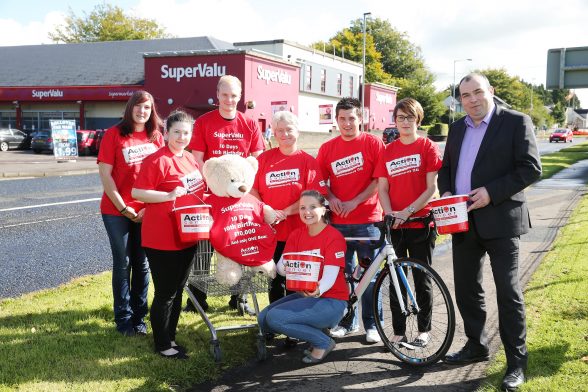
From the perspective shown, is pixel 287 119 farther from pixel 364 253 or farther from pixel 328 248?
pixel 364 253

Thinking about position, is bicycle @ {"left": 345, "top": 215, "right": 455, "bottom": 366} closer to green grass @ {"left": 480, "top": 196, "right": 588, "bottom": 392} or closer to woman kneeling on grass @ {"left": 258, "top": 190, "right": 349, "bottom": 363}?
woman kneeling on grass @ {"left": 258, "top": 190, "right": 349, "bottom": 363}

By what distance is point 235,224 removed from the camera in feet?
14.8

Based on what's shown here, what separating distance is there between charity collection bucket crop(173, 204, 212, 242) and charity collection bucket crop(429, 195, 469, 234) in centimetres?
175

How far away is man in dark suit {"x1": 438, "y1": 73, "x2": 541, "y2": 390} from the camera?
4148 mm

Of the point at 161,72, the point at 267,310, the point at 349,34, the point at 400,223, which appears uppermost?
the point at 349,34

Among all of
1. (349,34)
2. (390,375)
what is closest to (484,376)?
(390,375)

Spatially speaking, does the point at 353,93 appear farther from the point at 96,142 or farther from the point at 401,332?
the point at 401,332

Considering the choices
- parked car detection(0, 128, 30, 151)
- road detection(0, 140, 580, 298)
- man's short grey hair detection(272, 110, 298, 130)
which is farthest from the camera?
parked car detection(0, 128, 30, 151)

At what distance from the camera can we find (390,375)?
4.43 metres

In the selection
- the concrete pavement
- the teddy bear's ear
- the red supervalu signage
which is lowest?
the concrete pavement

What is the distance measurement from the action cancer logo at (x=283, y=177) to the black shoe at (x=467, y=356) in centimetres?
196

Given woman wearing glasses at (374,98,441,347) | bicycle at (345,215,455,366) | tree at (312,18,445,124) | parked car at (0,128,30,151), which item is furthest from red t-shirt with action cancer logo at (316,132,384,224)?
tree at (312,18,445,124)

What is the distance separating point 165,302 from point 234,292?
562 mm

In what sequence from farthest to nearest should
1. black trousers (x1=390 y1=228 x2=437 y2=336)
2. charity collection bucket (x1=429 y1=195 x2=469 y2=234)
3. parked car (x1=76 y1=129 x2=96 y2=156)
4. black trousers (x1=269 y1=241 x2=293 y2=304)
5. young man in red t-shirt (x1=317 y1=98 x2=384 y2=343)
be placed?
parked car (x1=76 y1=129 x2=96 y2=156), black trousers (x1=269 y1=241 x2=293 y2=304), young man in red t-shirt (x1=317 y1=98 x2=384 y2=343), black trousers (x1=390 y1=228 x2=437 y2=336), charity collection bucket (x1=429 y1=195 x2=469 y2=234)
